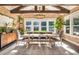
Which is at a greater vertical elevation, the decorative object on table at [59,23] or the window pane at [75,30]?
the decorative object on table at [59,23]

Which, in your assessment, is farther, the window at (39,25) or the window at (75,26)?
the window at (39,25)

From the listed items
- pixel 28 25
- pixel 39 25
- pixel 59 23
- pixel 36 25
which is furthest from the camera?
pixel 59 23

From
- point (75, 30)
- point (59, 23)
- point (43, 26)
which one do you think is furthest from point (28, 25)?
point (75, 30)

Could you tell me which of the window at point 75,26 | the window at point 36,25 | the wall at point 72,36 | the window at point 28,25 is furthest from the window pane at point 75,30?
the window at point 28,25

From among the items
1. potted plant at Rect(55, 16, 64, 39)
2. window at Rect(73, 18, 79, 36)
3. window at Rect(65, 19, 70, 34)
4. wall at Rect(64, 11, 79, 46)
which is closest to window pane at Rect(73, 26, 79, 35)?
window at Rect(73, 18, 79, 36)

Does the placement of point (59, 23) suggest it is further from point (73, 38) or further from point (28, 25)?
point (73, 38)

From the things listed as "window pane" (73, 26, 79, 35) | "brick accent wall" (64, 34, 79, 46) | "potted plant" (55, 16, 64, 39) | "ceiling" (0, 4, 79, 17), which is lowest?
"brick accent wall" (64, 34, 79, 46)

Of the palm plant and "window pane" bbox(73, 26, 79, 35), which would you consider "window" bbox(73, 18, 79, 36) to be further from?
the palm plant

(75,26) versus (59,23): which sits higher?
(59,23)

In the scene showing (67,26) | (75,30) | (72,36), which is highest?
(67,26)

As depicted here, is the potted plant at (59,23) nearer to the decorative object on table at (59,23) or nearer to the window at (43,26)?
the decorative object on table at (59,23)

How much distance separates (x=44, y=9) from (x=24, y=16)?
7.47 ft
